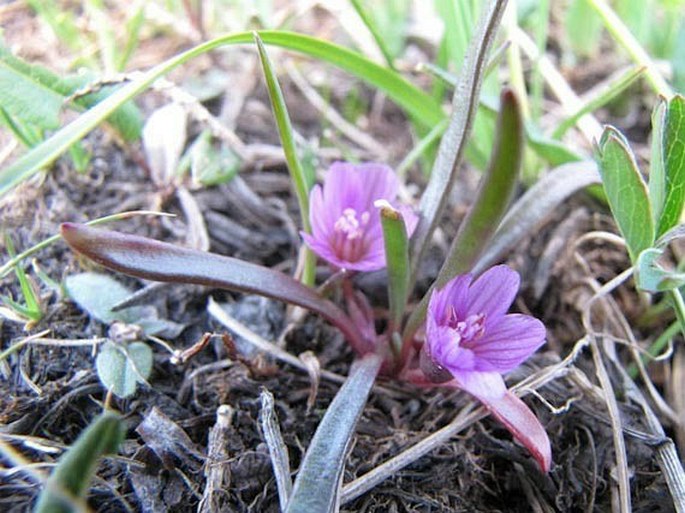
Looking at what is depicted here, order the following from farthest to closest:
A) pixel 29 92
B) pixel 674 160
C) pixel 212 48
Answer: pixel 29 92, pixel 212 48, pixel 674 160

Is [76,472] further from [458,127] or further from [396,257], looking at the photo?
[458,127]

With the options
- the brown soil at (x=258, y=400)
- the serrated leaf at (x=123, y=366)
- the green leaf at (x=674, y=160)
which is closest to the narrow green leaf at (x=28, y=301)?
the brown soil at (x=258, y=400)

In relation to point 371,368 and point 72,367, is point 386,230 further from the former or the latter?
point 72,367

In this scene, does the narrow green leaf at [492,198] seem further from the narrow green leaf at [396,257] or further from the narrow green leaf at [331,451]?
the narrow green leaf at [331,451]

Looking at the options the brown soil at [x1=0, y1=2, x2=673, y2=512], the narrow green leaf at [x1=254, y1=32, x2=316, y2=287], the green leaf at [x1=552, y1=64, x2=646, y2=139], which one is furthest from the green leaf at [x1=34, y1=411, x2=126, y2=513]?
the green leaf at [x1=552, y1=64, x2=646, y2=139]

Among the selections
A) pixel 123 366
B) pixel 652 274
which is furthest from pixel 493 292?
pixel 123 366

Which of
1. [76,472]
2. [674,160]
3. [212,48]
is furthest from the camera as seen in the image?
[212,48]

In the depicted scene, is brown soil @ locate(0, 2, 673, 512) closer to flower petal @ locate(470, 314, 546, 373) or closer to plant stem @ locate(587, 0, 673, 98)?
flower petal @ locate(470, 314, 546, 373)
